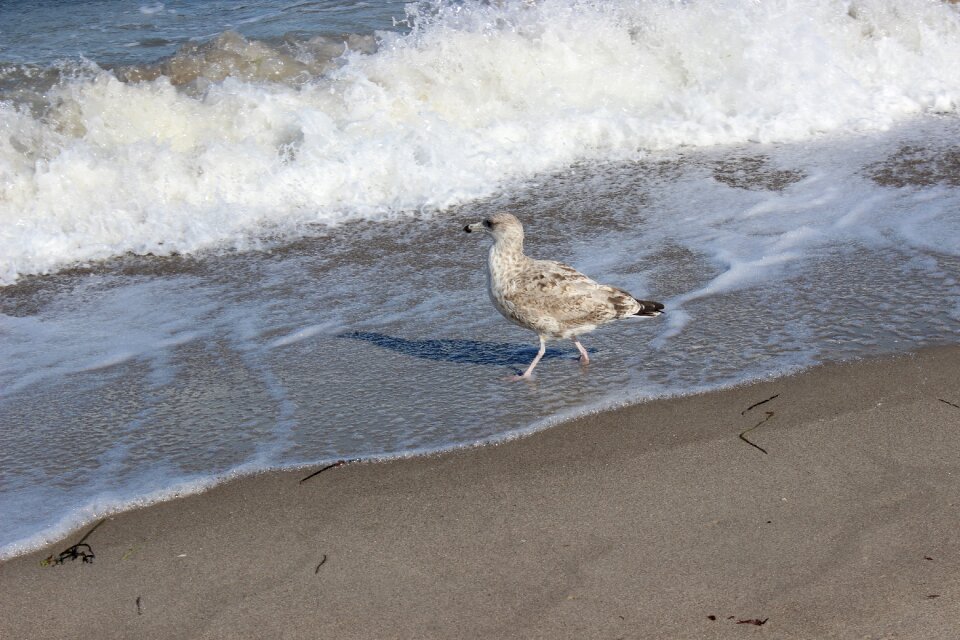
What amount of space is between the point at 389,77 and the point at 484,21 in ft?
5.12

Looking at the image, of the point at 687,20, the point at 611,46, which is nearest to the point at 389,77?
the point at 611,46

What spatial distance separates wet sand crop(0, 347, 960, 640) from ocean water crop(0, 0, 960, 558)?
325 mm

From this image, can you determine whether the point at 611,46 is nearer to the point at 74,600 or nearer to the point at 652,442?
the point at 652,442

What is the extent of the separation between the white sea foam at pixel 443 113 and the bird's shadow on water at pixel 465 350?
2.86 meters

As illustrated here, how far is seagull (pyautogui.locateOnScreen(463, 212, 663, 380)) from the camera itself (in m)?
5.75

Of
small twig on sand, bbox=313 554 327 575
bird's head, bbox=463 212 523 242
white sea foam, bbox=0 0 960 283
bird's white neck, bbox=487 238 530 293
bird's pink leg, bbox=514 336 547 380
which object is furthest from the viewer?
white sea foam, bbox=0 0 960 283

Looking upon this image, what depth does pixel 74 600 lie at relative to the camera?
12.5 ft

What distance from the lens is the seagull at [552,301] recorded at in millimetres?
5746

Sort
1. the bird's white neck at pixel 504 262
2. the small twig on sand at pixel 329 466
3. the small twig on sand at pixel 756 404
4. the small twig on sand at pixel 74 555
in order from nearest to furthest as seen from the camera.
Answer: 1. the small twig on sand at pixel 74 555
2. the small twig on sand at pixel 329 466
3. the small twig on sand at pixel 756 404
4. the bird's white neck at pixel 504 262

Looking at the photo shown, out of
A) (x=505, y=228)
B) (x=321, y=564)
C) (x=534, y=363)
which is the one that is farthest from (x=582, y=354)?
(x=321, y=564)

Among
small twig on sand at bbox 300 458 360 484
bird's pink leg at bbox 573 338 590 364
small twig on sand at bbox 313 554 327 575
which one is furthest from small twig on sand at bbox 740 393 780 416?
small twig on sand at bbox 313 554 327 575

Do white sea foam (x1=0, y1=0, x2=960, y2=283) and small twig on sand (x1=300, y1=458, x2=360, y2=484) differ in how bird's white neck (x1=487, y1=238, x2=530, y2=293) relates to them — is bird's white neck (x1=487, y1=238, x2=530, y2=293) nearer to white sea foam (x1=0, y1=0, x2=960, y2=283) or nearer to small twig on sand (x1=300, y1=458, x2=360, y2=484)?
small twig on sand (x1=300, y1=458, x2=360, y2=484)

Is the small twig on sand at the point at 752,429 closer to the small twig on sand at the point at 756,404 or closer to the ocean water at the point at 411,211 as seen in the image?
Answer: the small twig on sand at the point at 756,404

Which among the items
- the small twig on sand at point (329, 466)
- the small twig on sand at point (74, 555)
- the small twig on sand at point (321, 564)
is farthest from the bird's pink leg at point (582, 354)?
the small twig on sand at point (74, 555)
